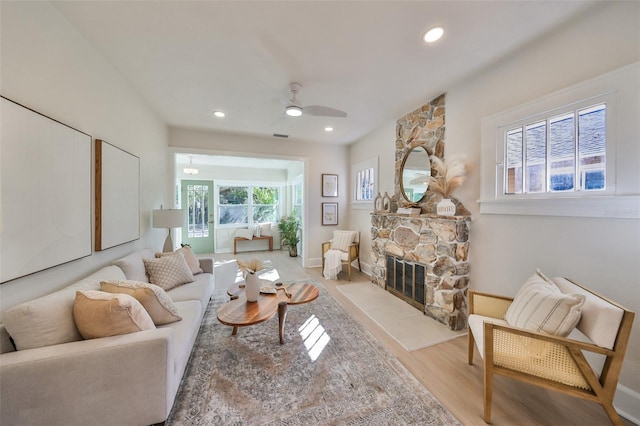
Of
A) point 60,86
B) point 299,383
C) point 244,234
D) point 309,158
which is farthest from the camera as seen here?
point 244,234

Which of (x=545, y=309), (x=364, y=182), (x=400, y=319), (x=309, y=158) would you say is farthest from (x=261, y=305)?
(x=309, y=158)

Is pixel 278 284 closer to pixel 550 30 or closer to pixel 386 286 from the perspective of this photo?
pixel 386 286

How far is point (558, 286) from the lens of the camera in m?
1.60

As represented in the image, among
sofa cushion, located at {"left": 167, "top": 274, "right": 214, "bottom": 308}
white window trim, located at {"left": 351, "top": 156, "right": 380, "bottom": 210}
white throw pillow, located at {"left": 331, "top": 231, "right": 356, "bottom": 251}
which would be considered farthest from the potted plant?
sofa cushion, located at {"left": 167, "top": 274, "right": 214, "bottom": 308}

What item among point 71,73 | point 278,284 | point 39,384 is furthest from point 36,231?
point 278,284

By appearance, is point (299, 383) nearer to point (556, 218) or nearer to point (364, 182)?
point (556, 218)

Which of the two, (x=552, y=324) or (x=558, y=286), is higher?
(x=558, y=286)

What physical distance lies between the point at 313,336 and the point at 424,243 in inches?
68.6

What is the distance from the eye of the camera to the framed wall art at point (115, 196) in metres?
A: 1.95

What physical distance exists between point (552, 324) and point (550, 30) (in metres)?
2.22

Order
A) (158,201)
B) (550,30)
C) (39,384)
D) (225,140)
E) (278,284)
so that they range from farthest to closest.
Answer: (225,140), (158,201), (278,284), (550,30), (39,384)

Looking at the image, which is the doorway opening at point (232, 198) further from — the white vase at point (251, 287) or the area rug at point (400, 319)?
the white vase at point (251, 287)

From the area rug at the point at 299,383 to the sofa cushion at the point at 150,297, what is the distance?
1.77ft

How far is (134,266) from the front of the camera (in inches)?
85.3
